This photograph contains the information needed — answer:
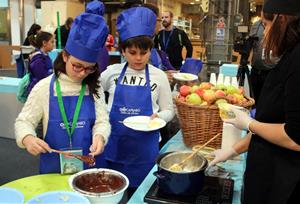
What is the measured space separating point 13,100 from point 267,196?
367 cm

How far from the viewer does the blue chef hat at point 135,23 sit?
1.53m

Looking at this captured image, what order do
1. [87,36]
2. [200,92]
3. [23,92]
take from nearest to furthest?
1. [87,36]
2. [200,92]
3. [23,92]

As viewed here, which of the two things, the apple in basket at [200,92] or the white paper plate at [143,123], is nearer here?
the white paper plate at [143,123]

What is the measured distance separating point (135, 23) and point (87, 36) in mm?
353

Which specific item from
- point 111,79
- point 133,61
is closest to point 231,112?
point 133,61

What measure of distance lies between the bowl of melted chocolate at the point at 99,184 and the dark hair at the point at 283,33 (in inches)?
23.0

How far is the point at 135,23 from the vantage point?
1.53 m

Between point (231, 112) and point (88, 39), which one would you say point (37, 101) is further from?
point (231, 112)

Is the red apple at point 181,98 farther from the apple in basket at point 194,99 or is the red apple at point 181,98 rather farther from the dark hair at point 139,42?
the dark hair at point 139,42

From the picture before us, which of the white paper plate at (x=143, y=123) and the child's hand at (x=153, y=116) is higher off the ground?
the child's hand at (x=153, y=116)

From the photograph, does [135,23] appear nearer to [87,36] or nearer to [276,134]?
[87,36]

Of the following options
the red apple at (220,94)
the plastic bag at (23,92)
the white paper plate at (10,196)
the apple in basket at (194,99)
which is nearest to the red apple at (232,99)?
the red apple at (220,94)

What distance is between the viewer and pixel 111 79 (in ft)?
5.49

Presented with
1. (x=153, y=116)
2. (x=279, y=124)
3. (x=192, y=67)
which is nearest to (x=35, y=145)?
(x=153, y=116)
